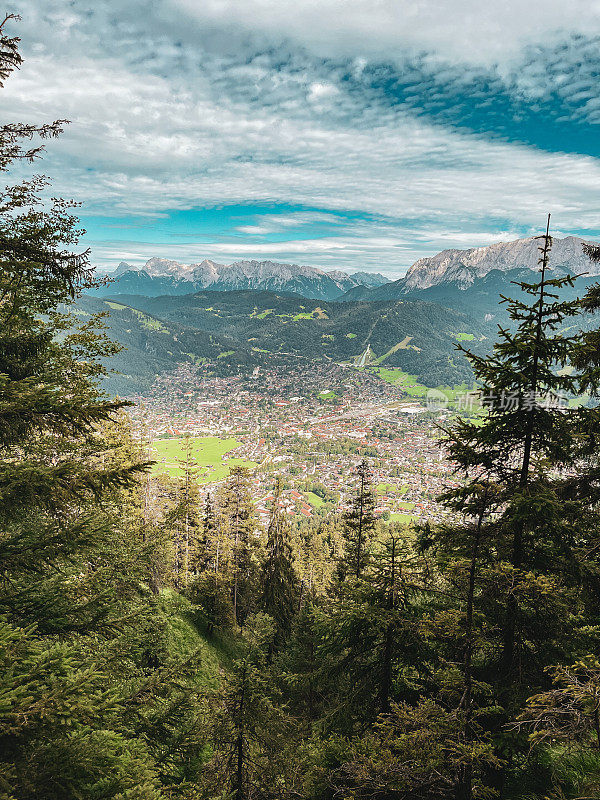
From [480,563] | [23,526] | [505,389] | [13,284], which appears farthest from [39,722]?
[505,389]

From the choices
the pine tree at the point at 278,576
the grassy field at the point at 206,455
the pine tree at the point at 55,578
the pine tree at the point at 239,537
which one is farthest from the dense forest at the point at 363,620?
the grassy field at the point at 206,455

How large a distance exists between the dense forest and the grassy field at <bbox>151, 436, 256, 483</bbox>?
9839cm

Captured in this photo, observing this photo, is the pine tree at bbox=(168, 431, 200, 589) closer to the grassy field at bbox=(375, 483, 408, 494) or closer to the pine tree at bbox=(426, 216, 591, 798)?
the pine tree at bbox=(426, 216, 591, 798)

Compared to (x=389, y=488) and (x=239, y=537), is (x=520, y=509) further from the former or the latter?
(x=389, y=488)

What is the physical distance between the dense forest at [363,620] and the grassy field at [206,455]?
98394 mm

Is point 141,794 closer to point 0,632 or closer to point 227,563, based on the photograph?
point 0,632

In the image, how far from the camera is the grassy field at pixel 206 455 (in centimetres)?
11274

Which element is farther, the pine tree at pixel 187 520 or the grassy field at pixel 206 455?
the grassy field at pixel 206 455

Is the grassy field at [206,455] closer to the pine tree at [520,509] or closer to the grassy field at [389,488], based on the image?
the grassy field at [389,488]

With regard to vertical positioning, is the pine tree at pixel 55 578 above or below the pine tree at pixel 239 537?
above

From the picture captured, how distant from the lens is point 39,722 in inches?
141

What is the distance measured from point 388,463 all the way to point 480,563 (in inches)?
5361

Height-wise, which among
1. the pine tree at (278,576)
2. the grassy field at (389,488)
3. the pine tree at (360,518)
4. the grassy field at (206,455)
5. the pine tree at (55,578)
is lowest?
the grassy field at (389,488)

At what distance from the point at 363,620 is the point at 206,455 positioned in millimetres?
133391
